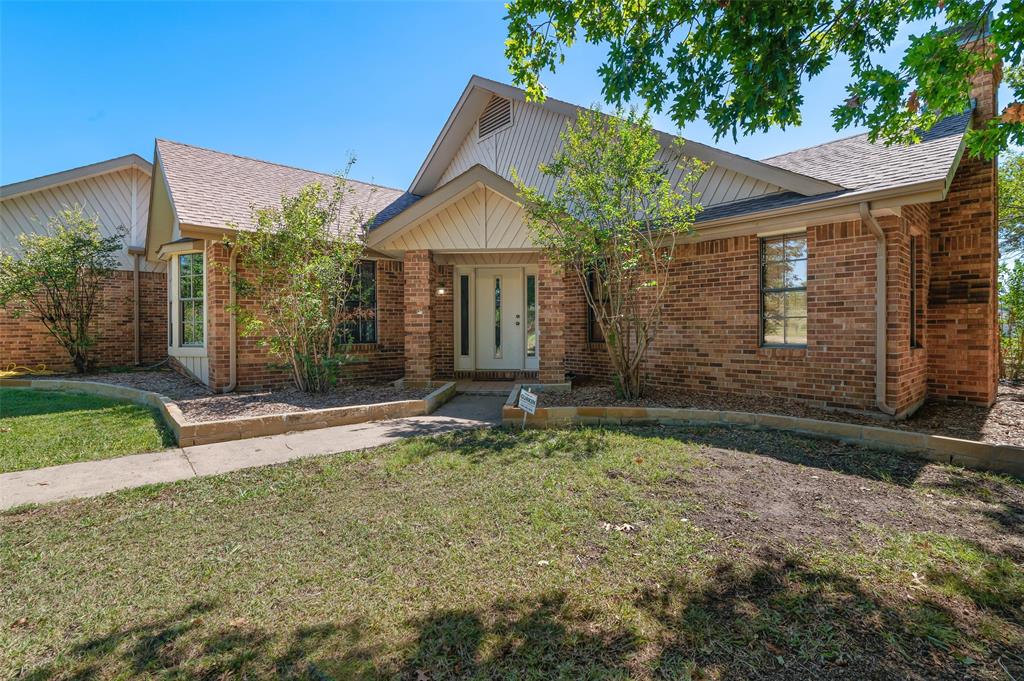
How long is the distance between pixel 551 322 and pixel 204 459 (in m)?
5.80

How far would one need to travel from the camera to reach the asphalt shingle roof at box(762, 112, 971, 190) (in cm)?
586

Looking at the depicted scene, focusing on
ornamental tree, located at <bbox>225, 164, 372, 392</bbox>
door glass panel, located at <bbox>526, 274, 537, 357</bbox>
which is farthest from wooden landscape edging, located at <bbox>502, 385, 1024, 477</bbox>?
ornamental tree, located at <bbox>225, 164, 372, 392</bbox>

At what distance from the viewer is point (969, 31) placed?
14.3ft

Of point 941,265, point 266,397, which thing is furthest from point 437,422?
point 941,265

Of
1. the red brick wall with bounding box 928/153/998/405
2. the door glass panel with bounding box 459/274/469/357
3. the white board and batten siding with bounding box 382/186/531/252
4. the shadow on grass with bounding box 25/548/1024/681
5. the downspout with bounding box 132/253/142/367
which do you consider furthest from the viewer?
the downspout with bounding box 132/253/142/367

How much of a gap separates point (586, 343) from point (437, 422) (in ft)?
14.9

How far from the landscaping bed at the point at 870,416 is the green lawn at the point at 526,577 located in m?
1.62

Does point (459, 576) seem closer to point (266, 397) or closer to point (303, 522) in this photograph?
point (303, 522)

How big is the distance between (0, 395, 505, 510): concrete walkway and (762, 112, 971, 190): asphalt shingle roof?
594 cm

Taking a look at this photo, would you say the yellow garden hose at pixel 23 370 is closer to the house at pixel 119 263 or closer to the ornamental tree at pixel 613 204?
the house at pixel 119 263

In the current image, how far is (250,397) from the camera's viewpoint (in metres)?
7.89

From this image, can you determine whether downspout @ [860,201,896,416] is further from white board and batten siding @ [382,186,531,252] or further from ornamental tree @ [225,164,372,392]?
ornamental tree @ [225,164,372,392]

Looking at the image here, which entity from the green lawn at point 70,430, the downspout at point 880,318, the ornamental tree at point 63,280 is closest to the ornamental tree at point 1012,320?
the downspout at point 880,318

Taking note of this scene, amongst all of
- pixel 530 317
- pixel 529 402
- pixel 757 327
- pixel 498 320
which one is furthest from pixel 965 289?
pixel 498 320
